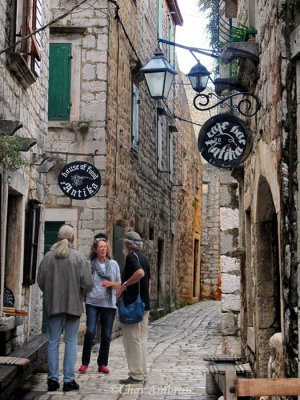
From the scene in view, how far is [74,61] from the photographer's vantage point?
1235cm

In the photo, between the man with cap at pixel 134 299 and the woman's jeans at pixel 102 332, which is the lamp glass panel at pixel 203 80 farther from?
the woman's jeans at pixel 102 332

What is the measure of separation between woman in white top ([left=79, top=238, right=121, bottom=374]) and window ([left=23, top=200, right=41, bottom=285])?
0.76 meters

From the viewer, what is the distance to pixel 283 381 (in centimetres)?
362

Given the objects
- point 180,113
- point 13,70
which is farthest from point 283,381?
point 180,113

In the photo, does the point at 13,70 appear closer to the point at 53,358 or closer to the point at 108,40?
the point at 53,358

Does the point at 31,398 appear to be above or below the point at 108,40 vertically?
below

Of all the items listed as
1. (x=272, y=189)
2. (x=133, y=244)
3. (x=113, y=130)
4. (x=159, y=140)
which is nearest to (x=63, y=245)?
(x=133, y=244)

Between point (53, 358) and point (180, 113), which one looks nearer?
point (53, 358)

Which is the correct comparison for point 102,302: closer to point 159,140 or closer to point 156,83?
point 156,83

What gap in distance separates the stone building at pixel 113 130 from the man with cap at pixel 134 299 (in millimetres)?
2371

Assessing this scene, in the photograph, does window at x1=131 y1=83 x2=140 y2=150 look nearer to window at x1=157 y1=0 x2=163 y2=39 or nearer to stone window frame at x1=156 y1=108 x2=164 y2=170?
stone window frame at x1=156 y1=108 x2=164 y2=170

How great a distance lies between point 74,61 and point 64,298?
6348 millimetres

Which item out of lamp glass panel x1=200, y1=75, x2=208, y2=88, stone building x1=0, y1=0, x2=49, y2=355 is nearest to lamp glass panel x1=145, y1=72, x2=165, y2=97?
lamp glass panel x1=200, y1=75, x2=208, y2=88

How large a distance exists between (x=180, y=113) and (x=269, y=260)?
16.6m
